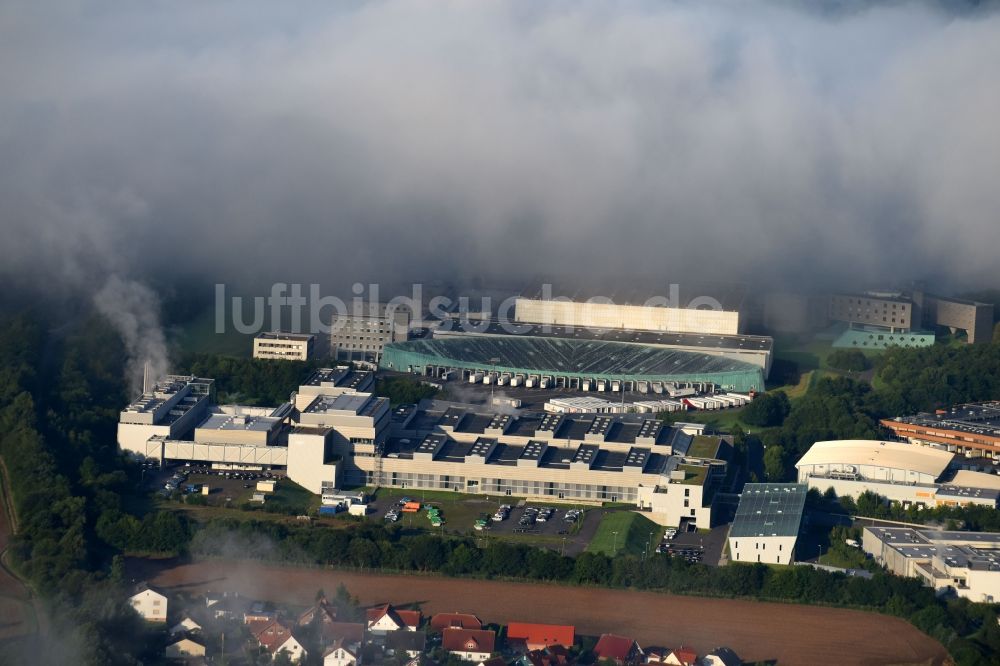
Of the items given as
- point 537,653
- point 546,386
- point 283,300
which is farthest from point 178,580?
point 283,300

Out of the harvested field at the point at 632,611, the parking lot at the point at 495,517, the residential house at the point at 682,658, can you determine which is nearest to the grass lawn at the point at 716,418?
the parking lot at the point at 495,517

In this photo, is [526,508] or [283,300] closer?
[526,508]

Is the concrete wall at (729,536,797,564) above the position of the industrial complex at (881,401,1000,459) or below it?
below

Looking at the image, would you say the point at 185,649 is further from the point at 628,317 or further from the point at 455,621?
the point at 628,317

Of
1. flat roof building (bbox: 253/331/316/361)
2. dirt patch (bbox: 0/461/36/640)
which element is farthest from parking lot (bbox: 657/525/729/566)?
flat roof building (bbox: 253/331/316/361)

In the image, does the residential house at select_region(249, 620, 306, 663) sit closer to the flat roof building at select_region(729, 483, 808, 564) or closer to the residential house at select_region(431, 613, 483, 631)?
the residential house at select_region(431, 613, 483, 631)

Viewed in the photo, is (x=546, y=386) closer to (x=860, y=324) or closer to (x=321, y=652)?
(x=860, y=324)
